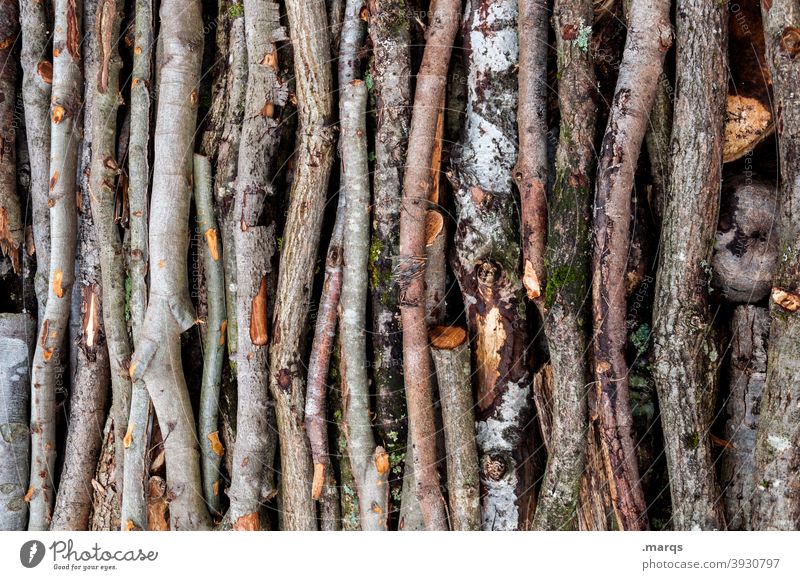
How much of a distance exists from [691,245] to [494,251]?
539mm

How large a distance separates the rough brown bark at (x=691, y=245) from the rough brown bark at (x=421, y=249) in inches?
26.2

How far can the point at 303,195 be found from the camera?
1816 millimetres

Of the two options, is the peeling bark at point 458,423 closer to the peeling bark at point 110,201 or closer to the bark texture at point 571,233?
the bark texture at point 571,233

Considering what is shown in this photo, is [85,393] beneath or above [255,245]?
beneath

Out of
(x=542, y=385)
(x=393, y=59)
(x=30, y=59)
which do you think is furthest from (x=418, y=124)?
(x=30, y=59)

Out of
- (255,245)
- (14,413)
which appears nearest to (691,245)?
(255,245)

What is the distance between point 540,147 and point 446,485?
42.7 inches

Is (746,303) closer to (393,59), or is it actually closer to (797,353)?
(797,353)

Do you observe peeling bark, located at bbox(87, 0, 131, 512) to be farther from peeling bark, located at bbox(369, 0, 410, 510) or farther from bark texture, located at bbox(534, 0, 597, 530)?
bark texture, located at bbox(534, 0, 597, 530)

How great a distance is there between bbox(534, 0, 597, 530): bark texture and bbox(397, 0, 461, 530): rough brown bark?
13.6 inches

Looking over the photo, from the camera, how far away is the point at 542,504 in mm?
1729

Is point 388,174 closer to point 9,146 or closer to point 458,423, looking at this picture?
point 458,423

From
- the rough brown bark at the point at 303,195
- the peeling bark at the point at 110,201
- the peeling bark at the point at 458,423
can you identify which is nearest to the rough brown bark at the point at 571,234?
the peeling bark at the point at 458,423
